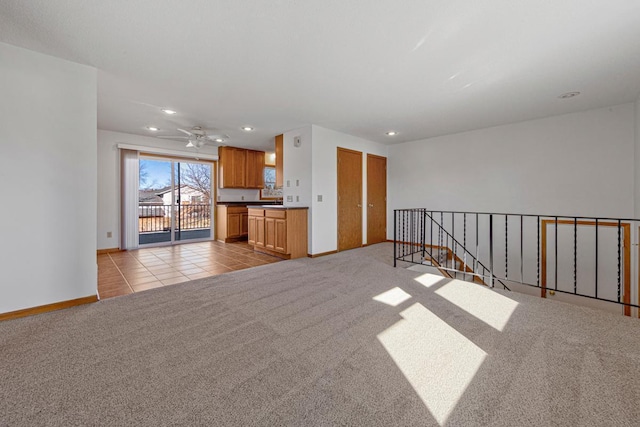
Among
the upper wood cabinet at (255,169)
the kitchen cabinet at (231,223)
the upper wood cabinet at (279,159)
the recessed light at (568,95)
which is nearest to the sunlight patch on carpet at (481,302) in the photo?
the recessed light at (568,95)

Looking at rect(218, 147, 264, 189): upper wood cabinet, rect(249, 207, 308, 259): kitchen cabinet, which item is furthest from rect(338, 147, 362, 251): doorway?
rect(218, 147, 264, 189): upper wood cabinet

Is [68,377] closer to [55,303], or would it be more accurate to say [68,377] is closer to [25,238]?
[55,303]

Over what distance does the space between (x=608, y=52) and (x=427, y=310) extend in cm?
304

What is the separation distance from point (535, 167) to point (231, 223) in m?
6.72

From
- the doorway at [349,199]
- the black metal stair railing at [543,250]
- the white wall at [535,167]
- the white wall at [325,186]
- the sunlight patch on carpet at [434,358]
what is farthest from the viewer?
the doorway at [349,199]

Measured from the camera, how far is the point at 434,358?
1807 millimetres

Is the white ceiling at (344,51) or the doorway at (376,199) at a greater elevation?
the white ceiling at (344,51)

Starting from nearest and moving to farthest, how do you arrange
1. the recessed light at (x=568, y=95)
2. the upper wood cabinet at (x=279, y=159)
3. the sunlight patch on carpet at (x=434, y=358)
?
the sunlight patch on carpet at (x=434, y=358), the recessed light at (x=568, y=95), the upper wood cabinet at (x=279, y=159)

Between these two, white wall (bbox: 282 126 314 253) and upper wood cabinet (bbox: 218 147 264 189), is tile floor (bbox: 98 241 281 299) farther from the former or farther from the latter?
upper wood cabinet (bbox: 218 147 264 189)

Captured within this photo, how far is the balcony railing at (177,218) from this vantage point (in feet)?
23.2

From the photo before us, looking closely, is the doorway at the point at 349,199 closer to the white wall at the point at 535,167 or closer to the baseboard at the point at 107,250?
the white wall at the point at 535,167

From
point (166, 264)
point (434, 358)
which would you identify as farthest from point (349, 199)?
point (434, 358)

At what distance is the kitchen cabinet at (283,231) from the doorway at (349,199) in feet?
3.08

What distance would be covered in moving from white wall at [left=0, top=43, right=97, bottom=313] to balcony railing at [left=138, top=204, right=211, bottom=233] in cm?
413
